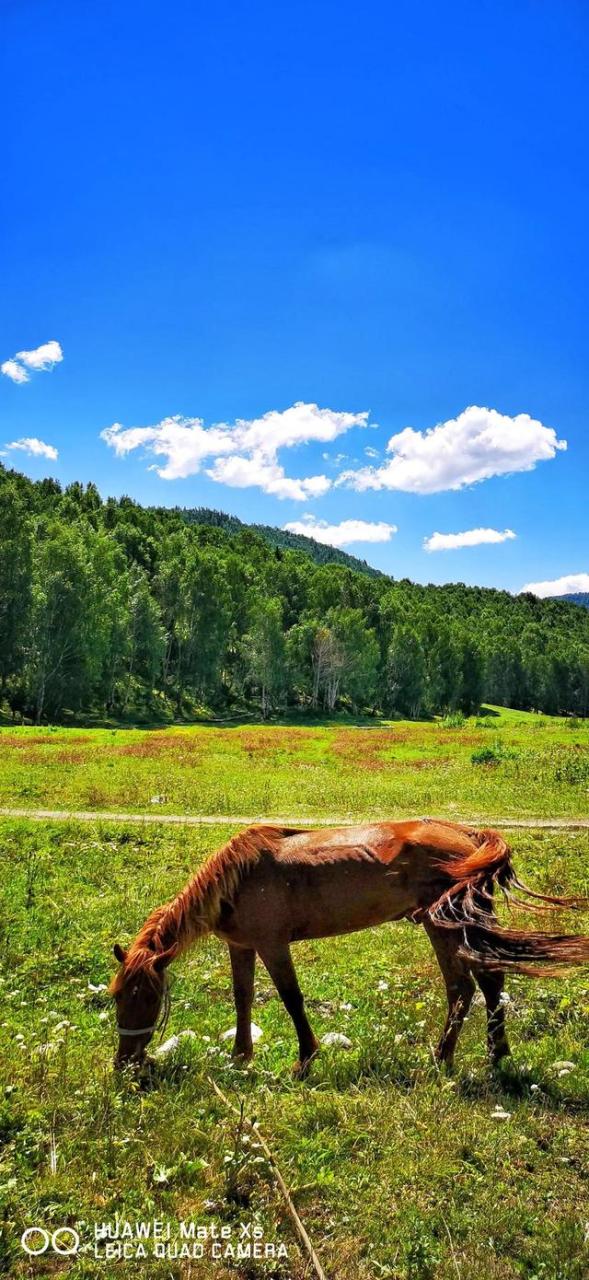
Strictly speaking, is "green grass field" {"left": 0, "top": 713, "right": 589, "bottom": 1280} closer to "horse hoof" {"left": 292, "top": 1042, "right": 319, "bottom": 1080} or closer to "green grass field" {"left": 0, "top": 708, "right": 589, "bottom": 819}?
"horse hoof" {"left": 292, "top": 1042, "right": 319, "bottom": 1080}

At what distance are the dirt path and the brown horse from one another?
39.5 ft

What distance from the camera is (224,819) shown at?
19.3 m

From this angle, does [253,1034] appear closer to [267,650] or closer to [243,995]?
[243,995]

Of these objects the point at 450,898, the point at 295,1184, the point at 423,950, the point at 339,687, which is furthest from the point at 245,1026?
the point at 339,687

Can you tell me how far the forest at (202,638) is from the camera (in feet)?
197

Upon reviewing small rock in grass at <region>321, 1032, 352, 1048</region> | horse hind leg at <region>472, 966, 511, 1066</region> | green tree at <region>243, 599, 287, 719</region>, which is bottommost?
small rock in grass at <region>321, 1032, 352, 1048</region>

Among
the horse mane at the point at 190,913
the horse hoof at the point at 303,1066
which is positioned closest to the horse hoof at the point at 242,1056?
the horse hoof at the point at 303,1066

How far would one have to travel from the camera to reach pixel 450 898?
6062 millimetres

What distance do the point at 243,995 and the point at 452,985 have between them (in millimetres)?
2058

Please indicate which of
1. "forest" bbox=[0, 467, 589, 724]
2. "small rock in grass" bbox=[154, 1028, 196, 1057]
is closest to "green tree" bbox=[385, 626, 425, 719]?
"forest" bbox=[0, 467, 589, 724]

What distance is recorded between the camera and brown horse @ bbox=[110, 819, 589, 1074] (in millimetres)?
5785

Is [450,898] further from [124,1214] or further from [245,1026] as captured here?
[124,1214]

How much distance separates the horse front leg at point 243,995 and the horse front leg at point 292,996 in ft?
0.84

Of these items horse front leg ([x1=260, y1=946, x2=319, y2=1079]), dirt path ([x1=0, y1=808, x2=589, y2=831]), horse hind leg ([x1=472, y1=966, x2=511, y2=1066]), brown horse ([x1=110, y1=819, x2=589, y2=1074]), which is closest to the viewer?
brown horse ([x1=110, y1=819, x2=589, y2=1074])
